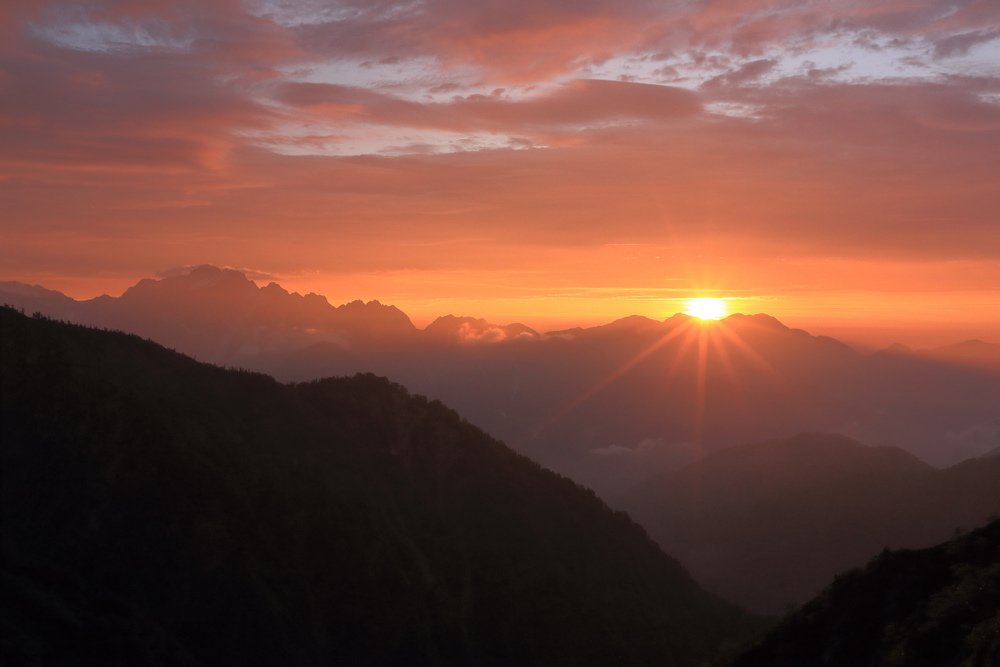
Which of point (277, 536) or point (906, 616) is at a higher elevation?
point (906, 616)

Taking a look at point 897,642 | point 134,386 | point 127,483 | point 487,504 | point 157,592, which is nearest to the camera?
point 897,642

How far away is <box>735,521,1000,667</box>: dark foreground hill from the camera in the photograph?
4000 cm

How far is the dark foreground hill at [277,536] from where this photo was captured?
9169 centimetres

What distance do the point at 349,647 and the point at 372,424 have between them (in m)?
51.0

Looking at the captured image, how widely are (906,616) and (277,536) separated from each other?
84.8 meters

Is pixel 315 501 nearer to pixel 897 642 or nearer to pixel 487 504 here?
pixel 487 504

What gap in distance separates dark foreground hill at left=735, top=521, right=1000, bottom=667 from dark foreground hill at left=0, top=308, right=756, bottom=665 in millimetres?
26112

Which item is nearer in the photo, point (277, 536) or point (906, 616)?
point (906, 616)

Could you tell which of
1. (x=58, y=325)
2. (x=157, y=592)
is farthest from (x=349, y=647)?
(x=58, y=325)

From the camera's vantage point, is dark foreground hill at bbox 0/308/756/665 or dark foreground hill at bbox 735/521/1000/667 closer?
dark foreground hill at bbox 735/521/1000/667

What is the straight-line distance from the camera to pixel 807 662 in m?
48.2

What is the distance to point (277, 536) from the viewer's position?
366 ft

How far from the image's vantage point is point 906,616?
46.5 m

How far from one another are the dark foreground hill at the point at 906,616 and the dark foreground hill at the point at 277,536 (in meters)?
26.1
